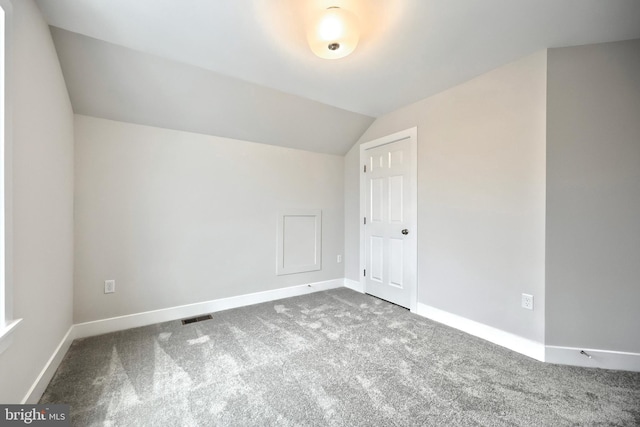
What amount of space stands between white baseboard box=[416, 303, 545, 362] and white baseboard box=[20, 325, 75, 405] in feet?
9.77

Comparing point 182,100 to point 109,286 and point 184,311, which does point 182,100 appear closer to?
point 109,286

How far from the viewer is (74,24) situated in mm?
1656

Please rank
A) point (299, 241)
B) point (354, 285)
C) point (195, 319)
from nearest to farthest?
point (195, 319) → point (299, 241) → point (354, 285)

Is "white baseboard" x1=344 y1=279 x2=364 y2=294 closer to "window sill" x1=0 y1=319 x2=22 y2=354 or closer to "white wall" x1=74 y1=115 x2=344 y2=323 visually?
"white wall" x1=74 y1=115 x2=344 y2=323

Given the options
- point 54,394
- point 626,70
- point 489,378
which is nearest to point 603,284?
point 489,378

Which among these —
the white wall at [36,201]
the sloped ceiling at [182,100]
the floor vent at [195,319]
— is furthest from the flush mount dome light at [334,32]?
the floor vent at [195,319]

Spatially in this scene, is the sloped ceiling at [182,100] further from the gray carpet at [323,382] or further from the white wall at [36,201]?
the gray carpet at [323,382]

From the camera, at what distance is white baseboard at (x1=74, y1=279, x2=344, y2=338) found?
2.31 meters

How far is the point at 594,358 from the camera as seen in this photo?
1827 mm

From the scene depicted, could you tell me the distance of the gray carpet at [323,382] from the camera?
137cm

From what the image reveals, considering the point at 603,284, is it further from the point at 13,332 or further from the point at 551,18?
the point at 13,332

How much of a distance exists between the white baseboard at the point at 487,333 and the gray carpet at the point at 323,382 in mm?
92

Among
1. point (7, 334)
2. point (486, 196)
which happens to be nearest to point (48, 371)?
point (7, 334)

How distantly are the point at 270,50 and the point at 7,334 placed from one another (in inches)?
85.8
